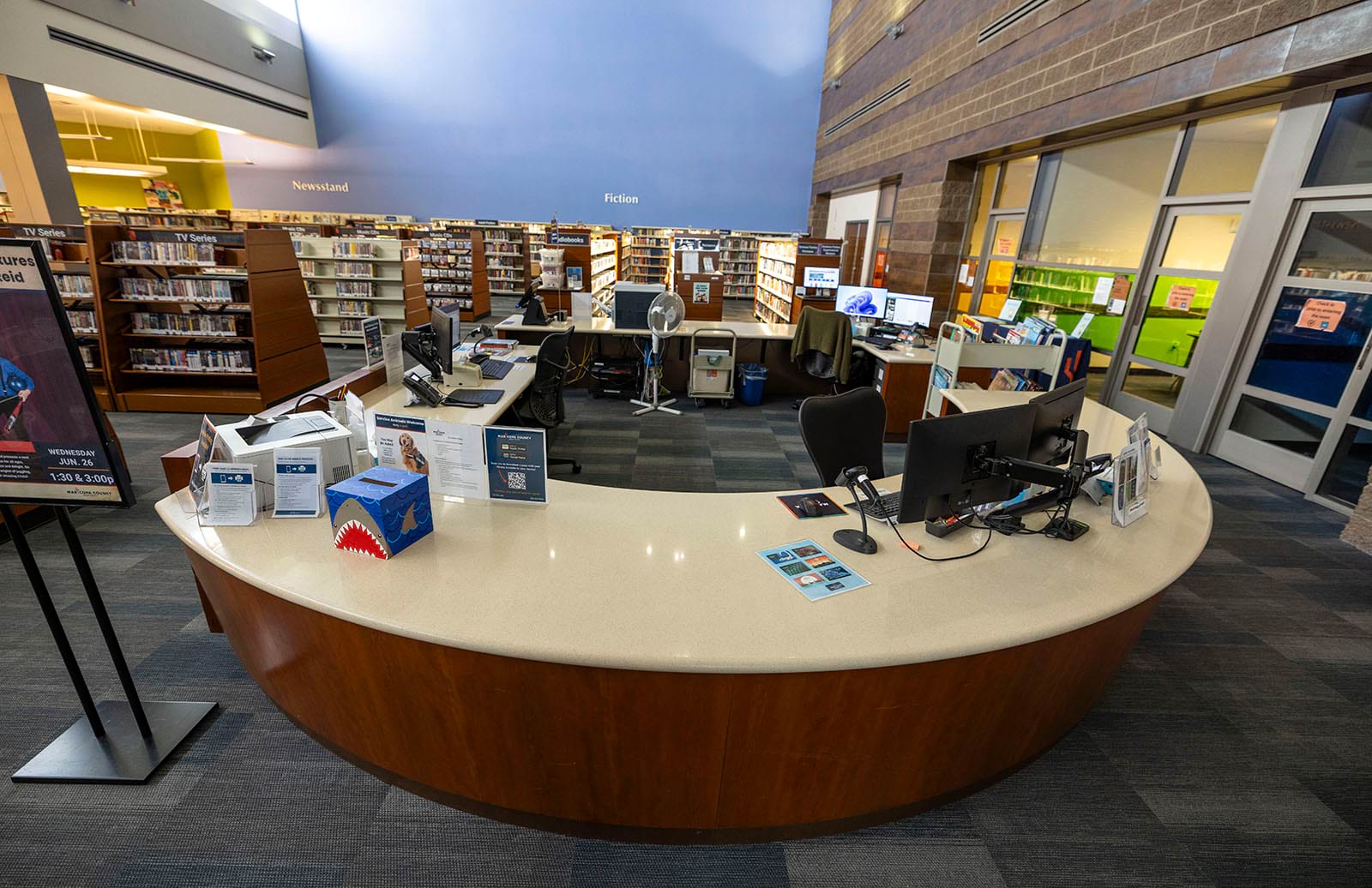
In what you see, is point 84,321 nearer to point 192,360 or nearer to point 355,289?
point 192,360

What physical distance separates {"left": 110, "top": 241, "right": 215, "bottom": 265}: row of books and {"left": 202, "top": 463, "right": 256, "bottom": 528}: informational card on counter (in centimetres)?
428

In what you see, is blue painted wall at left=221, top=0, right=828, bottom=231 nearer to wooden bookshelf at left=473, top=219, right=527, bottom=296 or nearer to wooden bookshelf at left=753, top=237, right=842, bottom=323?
wooden bookshelf at left=473, top=219, right=527, bottom=296

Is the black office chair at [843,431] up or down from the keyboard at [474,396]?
up

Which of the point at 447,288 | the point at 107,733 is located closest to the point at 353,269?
the point at 447,288

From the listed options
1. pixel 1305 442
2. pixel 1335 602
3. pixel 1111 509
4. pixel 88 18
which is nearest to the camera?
pixel 1111 509

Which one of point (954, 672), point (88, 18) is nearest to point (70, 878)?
point (954, 672)

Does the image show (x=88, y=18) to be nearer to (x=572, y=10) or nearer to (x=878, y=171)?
(x=572, y=10)

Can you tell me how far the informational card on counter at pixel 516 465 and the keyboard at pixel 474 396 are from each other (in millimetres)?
1380

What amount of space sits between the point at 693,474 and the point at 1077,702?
2.73 meters

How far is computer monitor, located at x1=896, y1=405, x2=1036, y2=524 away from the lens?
1.59 meters

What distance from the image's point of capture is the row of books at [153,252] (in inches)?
182

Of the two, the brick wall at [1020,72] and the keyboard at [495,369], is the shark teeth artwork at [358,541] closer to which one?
the keyboard at [495,369]

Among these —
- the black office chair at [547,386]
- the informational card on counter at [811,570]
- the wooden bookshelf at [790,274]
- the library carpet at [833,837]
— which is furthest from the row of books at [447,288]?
the informational card on counter at [811,570]

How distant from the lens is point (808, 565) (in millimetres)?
1626
